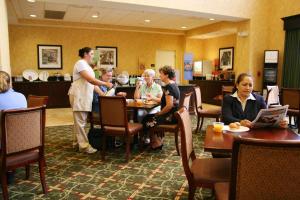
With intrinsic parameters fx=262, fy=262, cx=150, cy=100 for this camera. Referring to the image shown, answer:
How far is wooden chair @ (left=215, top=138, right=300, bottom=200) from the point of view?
1271mm

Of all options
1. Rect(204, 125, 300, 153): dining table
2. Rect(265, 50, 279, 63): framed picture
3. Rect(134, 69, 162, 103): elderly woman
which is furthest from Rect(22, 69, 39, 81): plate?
Rect(204, 125, 300, 153): dining table

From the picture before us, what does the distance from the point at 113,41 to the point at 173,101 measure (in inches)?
280

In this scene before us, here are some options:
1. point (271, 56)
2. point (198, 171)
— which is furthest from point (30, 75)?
point (198, 171)

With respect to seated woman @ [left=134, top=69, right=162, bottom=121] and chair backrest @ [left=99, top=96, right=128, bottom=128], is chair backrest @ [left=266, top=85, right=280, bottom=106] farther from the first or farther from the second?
chair backrest @ [left=99, top=96, right=128, bottom=128]

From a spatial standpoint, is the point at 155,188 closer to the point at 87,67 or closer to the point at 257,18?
the point at 87,67

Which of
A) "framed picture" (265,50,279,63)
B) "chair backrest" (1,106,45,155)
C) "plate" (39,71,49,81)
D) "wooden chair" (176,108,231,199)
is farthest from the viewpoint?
"plate" (39,71,49,81)

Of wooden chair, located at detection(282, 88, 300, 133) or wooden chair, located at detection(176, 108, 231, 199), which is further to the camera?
wooden chair, located at detection(282, 88, 300, 133)

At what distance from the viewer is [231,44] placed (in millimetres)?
10406

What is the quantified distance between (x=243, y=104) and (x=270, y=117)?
556mm

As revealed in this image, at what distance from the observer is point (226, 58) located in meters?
10.7

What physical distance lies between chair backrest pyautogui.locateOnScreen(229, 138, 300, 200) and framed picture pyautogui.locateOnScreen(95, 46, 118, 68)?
9.23 meters

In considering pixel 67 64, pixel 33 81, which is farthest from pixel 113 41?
pixel 33 81

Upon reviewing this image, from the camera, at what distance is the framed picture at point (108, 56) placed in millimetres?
10172

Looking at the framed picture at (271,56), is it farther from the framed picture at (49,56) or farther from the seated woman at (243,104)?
the framed picture at (49,56)
